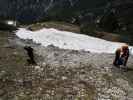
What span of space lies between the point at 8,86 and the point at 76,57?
9.88 metres

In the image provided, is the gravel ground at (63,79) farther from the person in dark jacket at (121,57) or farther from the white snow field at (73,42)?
the white snow field at (73,42)

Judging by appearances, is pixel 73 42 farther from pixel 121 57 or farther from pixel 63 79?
pixel 63 79

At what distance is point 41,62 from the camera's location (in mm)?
24344

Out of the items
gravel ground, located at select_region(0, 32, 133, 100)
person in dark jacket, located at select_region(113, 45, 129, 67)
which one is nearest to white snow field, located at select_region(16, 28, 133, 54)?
gravel ground, located at select_region(0, 32, 133, 100)

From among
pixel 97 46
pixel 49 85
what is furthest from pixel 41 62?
pixel 97 46

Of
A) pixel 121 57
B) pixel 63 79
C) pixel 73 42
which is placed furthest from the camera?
pixel 73 42

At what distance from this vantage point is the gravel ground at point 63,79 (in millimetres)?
17578

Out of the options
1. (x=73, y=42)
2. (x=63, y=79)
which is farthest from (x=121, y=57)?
(x=73, y=42)

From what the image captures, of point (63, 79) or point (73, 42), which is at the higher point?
point (63, 79)

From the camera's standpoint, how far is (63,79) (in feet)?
65.3

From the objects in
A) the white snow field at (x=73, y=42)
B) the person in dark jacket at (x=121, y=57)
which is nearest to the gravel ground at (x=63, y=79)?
the person in dark jacket at (x=121, y=57)

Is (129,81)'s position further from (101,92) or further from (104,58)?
(104,58)

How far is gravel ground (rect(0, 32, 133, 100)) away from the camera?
17578 millimetres

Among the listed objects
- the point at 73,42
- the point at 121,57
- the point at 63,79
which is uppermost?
the point at 121,57
